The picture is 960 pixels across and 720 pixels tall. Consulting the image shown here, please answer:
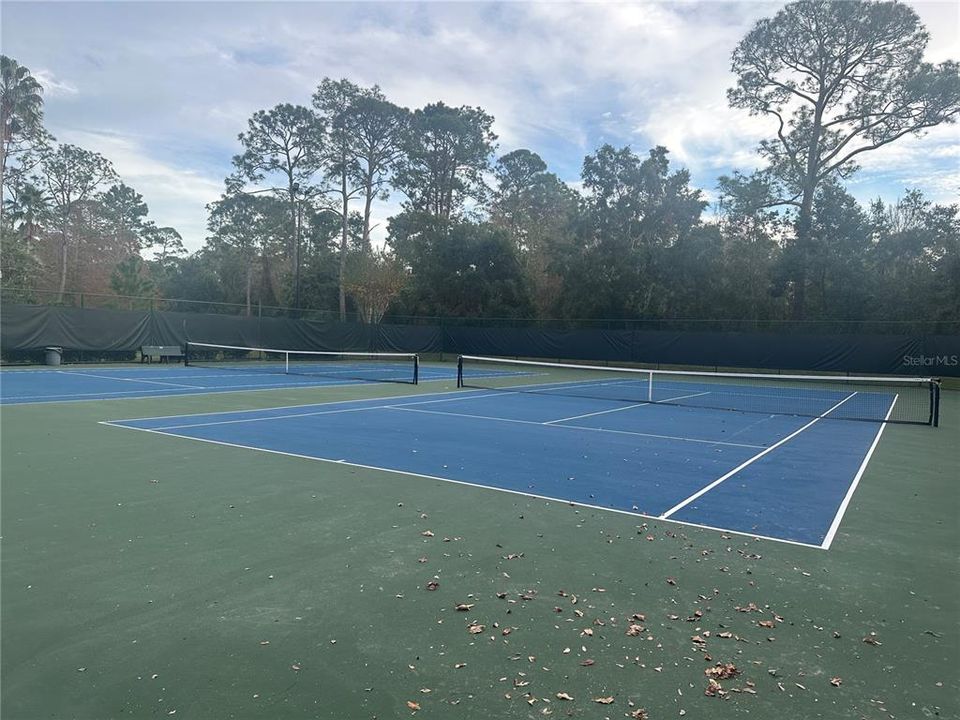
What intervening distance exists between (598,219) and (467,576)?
32.4 metres

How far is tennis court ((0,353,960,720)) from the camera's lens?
283 cm

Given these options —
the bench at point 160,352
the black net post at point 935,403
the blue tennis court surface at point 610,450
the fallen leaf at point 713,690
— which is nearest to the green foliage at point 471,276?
the bench at point 160,352

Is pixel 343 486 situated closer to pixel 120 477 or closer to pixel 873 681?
pixel 120 477

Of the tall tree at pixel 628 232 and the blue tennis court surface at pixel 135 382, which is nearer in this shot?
the blue tennis court surface at pixel 135 382

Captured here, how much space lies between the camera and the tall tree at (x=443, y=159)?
43.0m

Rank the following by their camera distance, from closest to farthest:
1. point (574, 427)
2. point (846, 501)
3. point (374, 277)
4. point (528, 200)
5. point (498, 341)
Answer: point (846, 501), point (574, 427), point (498, 341), point (374, 277), point (528, 200)

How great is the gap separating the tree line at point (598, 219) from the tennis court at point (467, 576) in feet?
78.7

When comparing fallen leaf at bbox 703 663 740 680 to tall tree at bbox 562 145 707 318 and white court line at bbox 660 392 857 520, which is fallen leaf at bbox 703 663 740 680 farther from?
tall tree at bbox 562 145 707 318

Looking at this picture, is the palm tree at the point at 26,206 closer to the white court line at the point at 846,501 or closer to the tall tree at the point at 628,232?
the tall tree at the point at 628,232

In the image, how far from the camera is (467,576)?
162 inches

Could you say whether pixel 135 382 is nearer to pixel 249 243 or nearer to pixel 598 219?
pixel 598 219

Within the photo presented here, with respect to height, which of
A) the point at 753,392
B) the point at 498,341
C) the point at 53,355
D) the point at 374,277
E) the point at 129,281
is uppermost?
the point at 374,277

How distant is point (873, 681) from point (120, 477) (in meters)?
6.61

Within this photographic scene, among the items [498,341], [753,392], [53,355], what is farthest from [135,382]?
[498,341]
